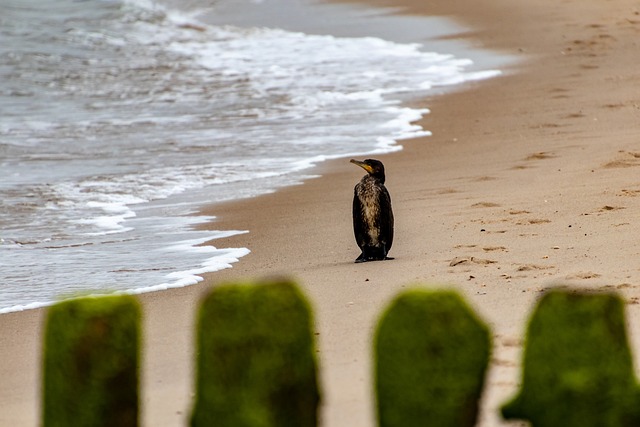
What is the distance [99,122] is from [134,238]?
7363 millimetres

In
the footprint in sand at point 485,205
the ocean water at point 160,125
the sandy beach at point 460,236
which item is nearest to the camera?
the sandy beach at point 460,236

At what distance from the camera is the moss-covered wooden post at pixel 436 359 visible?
9.28ft

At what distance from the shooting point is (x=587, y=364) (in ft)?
9.39

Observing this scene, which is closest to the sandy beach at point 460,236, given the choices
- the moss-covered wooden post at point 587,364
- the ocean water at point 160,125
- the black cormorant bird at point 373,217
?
the black cormorant bird at point 373,217

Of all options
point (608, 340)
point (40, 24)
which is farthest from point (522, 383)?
point (40, 24)

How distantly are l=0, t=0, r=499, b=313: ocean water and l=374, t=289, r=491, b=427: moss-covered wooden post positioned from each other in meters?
4.68

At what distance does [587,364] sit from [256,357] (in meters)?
0.78

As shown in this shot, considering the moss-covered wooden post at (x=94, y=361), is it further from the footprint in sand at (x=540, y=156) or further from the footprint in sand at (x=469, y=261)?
the footprint in sand at (x=540, y=156)

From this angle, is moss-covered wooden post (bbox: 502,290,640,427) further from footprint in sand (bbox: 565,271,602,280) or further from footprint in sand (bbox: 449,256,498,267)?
footprint in sand (bbox: 449,256,498,267)

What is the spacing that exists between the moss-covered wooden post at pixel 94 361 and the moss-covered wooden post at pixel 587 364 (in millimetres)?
986

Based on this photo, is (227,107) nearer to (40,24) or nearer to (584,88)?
(584,88)

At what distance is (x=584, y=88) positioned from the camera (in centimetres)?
1562

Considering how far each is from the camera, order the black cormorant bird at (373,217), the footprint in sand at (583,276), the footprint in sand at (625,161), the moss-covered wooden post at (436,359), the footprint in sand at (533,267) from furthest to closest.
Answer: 1. the footprint in sand at (625,161)
2. the black cormorant bird at (373,217)
3. the footprint in sand at (533,267)
4. the footprint in sand at (583,276)
5. the moss-covered wooden post at (436,359)

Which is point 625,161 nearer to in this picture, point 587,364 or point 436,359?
point 587,364
